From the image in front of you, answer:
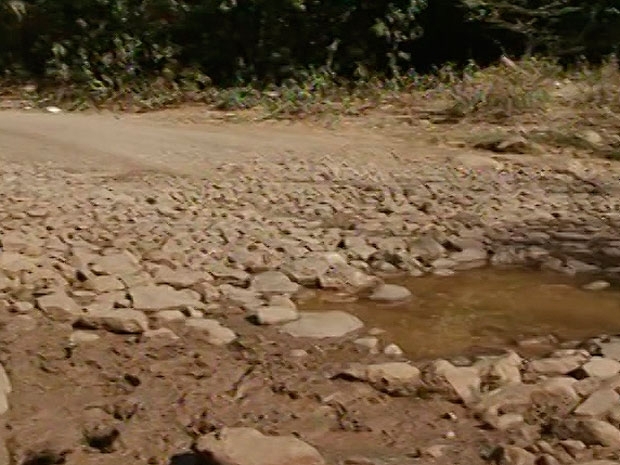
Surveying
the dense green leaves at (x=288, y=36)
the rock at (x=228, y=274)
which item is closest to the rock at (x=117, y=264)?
the rock at (x=228, y=274)

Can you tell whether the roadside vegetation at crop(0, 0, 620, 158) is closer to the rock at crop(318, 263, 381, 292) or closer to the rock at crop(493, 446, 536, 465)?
the rock at crop(318, 263, 381, 292)

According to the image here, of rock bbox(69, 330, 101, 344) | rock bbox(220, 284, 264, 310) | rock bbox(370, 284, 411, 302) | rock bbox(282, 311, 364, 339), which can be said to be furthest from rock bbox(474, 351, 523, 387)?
rock bbox(69, 330, 101, 344)

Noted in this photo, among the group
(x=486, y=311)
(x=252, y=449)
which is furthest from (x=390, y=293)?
(x=252, y=449)

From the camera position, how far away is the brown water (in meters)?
5.10

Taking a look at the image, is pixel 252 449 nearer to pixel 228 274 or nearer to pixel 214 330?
pixel 214 330

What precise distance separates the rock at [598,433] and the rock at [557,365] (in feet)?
2.37

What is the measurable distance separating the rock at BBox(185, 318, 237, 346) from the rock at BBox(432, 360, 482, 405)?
0.90 meters

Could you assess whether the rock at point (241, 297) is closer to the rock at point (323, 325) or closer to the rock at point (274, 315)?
the rock at point (274, 315)

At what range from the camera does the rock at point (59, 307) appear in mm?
4996

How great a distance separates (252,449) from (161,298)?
198 centimetres

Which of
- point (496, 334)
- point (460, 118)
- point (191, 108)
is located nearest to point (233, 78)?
point (191, 108)

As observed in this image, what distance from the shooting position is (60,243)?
606 centimetres

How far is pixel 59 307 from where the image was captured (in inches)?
200

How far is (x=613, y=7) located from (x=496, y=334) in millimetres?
7158
